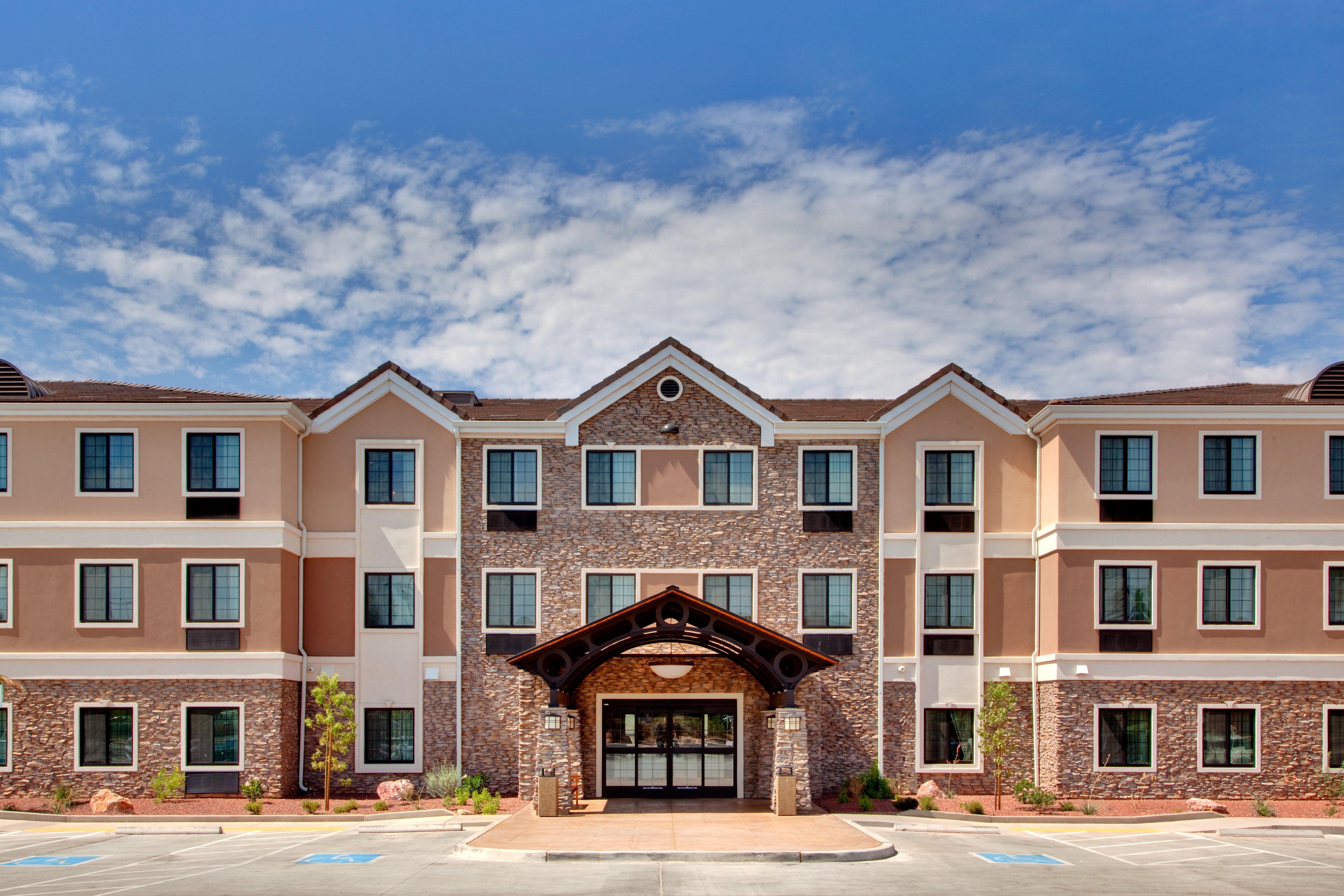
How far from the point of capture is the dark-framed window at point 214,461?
78.1ft

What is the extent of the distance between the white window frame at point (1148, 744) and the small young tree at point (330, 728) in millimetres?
15706

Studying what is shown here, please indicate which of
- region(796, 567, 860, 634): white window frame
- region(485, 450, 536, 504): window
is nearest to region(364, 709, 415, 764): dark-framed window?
region(485, 450, 536, 504): window

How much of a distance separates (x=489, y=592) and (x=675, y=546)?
172 inches

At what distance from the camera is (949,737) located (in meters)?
24.4

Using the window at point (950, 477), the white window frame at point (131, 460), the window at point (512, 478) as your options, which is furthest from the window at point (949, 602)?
the white window frame at point (131, 460)

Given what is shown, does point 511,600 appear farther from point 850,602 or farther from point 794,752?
point 850,602

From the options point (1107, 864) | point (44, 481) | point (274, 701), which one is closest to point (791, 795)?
point (1107, 864)

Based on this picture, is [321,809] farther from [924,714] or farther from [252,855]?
[924,714]

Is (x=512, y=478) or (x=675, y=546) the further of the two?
(x=512, y=478)

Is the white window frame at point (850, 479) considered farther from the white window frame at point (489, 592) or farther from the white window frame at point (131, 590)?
the white window frame at point (131, 590)

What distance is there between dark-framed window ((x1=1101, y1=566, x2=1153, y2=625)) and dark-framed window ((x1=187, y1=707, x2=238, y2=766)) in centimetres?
1890

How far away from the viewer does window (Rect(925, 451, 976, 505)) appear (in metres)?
25.0

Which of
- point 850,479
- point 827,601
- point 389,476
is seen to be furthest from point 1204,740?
point 389,476

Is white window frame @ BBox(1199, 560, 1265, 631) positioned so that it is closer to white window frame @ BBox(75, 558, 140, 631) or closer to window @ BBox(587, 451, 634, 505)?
window @ BBox(587, 451, 634, 505)
